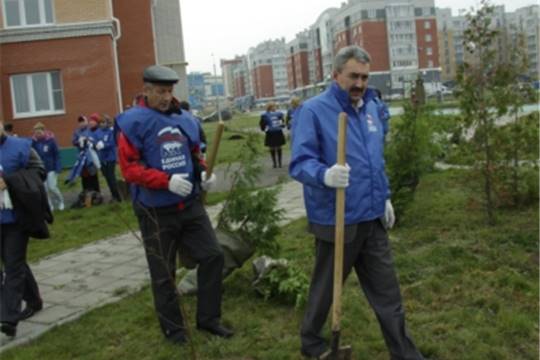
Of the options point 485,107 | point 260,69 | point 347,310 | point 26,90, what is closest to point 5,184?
point 347,310

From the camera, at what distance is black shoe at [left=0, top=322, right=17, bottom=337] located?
512cm

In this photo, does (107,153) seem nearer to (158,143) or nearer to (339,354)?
(158,143)

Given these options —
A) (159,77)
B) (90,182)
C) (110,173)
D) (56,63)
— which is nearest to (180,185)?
(159,77)

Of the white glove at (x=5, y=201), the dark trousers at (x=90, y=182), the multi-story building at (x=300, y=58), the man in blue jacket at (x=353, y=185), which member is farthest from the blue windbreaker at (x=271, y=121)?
the multi-story building at (x=300, y=58)

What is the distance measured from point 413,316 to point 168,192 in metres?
2.14

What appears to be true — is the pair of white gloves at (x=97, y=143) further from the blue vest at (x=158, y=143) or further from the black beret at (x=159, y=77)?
the black beret at (x=159, y=77)

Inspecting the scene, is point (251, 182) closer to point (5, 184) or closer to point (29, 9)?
point (5, 184)

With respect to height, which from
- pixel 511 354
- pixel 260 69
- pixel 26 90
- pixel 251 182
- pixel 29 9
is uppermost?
pixel 260 69

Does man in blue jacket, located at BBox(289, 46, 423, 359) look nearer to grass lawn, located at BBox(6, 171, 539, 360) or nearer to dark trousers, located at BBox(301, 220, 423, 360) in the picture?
dark trousers, located at BBox(301, 220, 423, 360)

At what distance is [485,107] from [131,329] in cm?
490

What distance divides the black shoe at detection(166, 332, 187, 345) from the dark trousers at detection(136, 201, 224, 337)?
0.10ft

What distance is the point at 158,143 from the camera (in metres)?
4.54

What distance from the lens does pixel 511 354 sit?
4.24 meters

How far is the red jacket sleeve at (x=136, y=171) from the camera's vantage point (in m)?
4.42
